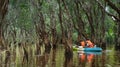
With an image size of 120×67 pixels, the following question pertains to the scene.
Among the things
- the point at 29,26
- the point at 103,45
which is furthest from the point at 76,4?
the point at 29,26

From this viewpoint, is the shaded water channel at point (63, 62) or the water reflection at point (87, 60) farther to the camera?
the water reflection at point (87, 60)

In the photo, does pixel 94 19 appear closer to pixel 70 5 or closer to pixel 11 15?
pixel 70 5

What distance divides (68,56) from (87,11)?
15.1 metres

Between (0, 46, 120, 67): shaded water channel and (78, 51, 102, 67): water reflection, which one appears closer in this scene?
(0, 46, 120, 67): shaded water channel

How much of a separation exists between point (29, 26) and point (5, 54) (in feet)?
73.5

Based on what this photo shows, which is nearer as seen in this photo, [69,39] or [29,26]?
[69,39]

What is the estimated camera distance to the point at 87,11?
36.9m

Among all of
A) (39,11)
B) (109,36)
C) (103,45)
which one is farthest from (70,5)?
(109,36)

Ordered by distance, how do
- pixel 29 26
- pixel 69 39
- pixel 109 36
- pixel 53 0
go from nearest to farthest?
1. pixel 69 39
2. pixel 53 0
3. pixel 29 26
4. pixel 109 36

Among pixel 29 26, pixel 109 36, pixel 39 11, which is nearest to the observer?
pixel 39 11

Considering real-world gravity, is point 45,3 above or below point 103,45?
above

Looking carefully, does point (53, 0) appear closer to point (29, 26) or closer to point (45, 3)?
point (45, 3)

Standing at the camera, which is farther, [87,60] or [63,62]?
[87,60]

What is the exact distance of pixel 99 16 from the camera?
3944 centimetres
